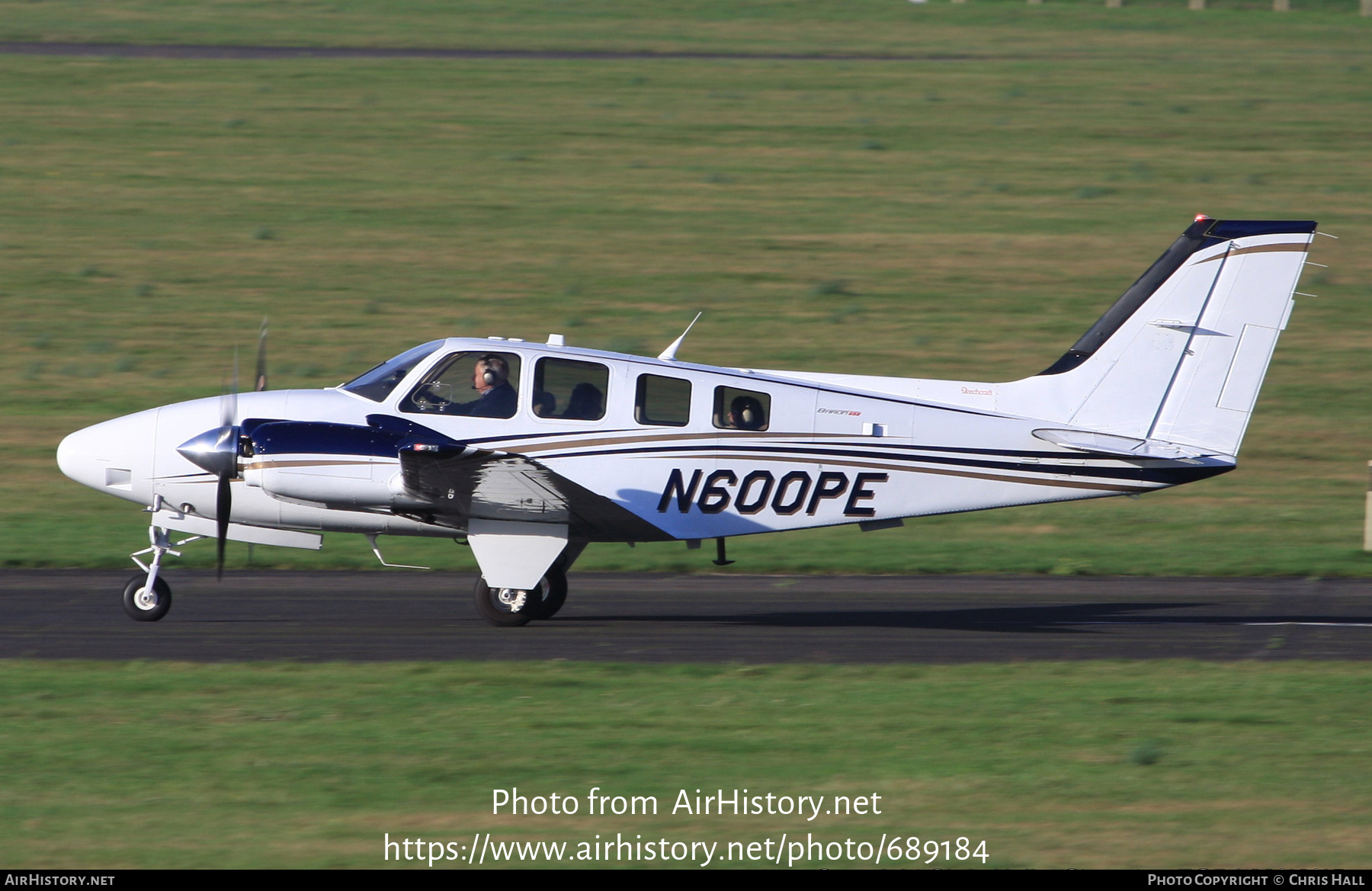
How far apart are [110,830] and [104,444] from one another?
516cm

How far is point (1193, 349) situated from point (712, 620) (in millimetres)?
4734

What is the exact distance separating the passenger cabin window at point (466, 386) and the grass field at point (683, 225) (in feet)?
12.6

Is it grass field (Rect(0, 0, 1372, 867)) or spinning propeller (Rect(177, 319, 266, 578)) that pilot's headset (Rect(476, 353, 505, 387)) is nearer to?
spinning propeller (Rect(177, 319, 266, 578))

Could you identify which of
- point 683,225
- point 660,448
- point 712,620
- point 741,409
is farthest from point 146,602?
point 683,225

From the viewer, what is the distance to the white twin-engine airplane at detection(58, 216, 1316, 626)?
12.3m

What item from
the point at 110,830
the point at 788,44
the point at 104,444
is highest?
the point at 788,44

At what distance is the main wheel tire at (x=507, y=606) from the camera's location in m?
12.7

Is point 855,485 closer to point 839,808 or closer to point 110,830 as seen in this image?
point 839,808

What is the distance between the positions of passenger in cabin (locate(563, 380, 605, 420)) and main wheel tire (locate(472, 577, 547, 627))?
1488 millimetres

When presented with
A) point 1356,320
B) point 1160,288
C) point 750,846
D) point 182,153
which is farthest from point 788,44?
point 750,846

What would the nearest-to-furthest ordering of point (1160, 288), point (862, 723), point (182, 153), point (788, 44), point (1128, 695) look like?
point (862, 723) < point (1128, 695) < point (1160, 288) < point (182, 153) < point (788, 44)

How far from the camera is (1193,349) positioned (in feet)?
41.2

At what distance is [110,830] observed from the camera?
783 centimetres

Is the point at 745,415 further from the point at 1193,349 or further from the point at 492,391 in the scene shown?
the point at 1193,349
